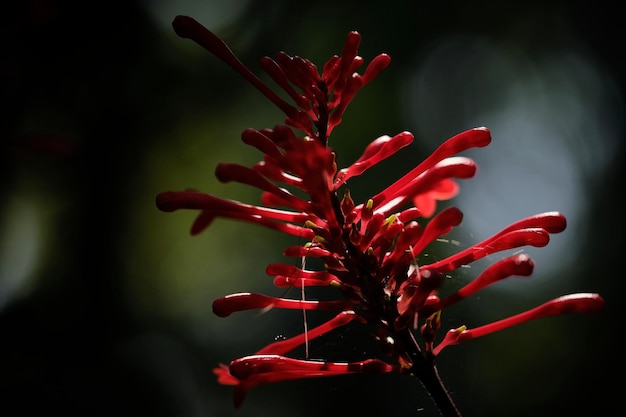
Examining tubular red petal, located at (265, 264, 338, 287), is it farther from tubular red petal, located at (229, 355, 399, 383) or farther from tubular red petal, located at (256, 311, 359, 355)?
tubular red petal, located at (229, 355, 399, 383)

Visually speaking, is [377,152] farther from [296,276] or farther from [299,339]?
[299,339]

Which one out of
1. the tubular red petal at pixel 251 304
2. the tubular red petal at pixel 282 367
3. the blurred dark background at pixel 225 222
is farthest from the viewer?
the blurred dark background at pixel 225 222

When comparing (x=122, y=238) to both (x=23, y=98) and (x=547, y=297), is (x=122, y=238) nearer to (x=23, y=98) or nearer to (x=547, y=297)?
(x=23, y=98)

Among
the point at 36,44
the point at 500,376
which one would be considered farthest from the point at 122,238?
the point at 500,376

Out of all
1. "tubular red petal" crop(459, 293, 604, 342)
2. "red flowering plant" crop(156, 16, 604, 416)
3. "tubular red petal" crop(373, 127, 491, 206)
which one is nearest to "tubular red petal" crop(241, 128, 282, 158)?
"red flowering plant" crop(156, 16, 604, 416)

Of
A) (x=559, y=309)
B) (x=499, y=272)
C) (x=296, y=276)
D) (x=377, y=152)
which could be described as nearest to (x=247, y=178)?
(x=296, y=276)

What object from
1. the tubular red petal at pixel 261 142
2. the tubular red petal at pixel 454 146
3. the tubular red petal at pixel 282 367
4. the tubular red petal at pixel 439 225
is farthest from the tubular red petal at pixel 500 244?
the tubular red petal at pixel 261 142

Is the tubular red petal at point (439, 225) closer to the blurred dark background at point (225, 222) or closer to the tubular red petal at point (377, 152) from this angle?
the tubular red petal at point (377, 152)
